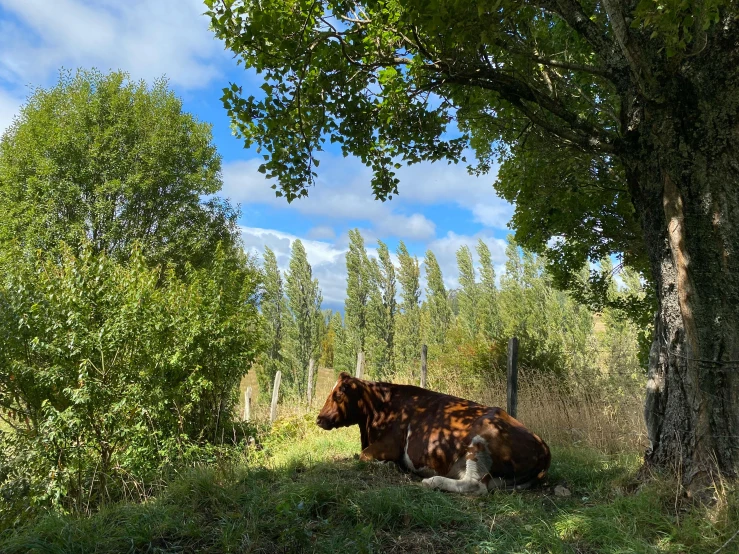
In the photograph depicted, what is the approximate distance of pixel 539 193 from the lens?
27.6 ft

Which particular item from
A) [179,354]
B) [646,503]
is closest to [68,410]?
[179,354]

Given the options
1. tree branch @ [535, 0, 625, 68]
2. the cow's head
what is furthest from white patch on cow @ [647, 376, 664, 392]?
the cow's head

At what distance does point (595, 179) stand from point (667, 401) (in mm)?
4619

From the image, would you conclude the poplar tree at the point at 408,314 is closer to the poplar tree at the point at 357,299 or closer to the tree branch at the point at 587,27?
the poplar tree at the point at 357,299

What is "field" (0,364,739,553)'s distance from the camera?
337cm

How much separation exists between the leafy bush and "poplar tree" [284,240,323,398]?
921 inches

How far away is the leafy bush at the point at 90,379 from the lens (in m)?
6.88

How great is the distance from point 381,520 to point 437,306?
31024 millimetres

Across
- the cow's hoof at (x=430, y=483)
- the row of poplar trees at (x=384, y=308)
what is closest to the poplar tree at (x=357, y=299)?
the row of poplar trees at (x=384, y=308)

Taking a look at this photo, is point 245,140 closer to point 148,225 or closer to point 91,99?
point 148,225

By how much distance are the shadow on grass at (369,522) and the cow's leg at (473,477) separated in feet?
0.74

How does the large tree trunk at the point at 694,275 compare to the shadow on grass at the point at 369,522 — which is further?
the large tree trunk at the point at 694,275

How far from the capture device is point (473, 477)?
16.0 ft

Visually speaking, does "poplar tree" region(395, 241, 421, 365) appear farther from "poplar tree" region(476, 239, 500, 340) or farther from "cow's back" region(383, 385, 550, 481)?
"cow's back" region(383, 385, 550, 481)
